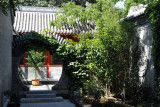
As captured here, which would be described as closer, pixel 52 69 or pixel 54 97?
pixel 54 97

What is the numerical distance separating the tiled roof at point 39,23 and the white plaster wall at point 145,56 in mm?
5129

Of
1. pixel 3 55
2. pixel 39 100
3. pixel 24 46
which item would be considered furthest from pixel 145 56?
pixel 24 46

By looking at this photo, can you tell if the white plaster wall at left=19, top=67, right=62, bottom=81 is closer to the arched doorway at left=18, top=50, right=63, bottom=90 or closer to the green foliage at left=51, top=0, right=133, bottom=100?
the arched doorway at left=18, top=50, right=63, bottom=90

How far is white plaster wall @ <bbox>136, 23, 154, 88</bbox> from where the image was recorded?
7297mm

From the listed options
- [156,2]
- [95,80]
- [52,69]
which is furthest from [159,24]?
[52,69]

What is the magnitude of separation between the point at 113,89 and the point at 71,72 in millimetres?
2093

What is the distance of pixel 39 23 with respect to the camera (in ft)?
45.3

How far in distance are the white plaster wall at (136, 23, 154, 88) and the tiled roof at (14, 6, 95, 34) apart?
5.13 metres

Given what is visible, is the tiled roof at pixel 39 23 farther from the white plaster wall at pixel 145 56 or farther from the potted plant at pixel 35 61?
the white plaster wall at pixel 145 56

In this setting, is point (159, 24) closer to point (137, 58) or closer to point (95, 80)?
point (137, 58)

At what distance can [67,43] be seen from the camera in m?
9.73

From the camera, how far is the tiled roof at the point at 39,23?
12933mm

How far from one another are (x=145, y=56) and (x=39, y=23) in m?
8.22

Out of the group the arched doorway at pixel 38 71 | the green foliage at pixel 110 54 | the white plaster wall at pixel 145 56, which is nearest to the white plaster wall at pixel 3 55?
the green foliage at pixel 110 54
